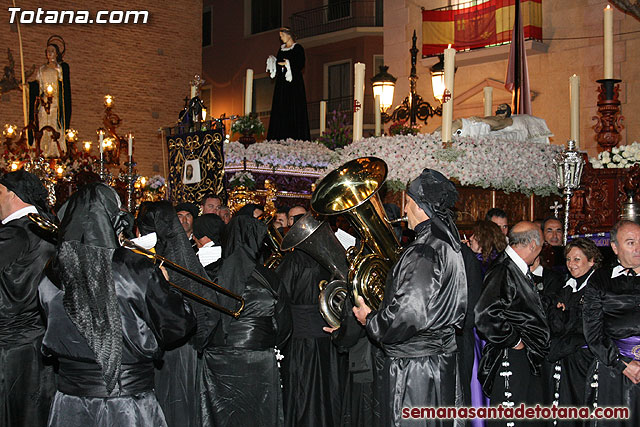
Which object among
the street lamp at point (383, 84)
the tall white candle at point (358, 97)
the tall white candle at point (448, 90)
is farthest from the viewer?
the street lamp at point (383, 84)

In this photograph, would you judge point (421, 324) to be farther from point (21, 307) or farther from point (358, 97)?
point (358, 97)

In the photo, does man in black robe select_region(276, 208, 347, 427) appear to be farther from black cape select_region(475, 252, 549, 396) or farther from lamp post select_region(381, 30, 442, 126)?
lamp post select_region(381, 30, 442, 126)

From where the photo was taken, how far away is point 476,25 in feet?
55.2

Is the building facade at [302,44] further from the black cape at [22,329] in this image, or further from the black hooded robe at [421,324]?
the black hooded robe at [421,324]

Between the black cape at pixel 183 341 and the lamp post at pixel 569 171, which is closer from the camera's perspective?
the black cape at pixel 183 341

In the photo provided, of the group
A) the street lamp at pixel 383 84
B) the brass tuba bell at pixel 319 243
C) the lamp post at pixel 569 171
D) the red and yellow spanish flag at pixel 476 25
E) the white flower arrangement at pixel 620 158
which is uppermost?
the red and yellow spanish flag at pixel 476 25

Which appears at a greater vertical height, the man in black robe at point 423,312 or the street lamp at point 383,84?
the street lamp at point 383,84

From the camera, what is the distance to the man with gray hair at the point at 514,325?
5422 mm

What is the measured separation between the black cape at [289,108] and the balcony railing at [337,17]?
16.0 metres

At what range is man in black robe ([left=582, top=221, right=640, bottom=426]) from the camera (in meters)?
5.05

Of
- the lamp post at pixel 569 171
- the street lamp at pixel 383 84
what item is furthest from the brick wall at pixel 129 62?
the lamp post at pixel 569 171

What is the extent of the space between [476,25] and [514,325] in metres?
12.5

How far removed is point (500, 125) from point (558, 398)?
3.35m

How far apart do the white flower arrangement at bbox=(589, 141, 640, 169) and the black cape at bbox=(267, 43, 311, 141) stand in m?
5.28
